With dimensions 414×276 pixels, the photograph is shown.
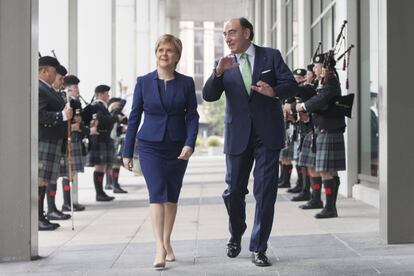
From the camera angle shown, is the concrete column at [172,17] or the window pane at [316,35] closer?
the window pane at [316,35]

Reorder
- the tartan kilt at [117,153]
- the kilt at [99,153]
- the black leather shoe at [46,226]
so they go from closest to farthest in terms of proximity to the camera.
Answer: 1. the black leather shoe at [46,226]
2. the kilt at [99,153]
3. the tartan kilt at [117,153]

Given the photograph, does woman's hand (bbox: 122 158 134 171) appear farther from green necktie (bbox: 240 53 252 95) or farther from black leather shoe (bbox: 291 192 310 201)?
black leather shoe (bbox: 291 192 310 201)

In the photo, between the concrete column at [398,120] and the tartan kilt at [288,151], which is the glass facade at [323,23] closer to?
the tartan kilt at [288,151]

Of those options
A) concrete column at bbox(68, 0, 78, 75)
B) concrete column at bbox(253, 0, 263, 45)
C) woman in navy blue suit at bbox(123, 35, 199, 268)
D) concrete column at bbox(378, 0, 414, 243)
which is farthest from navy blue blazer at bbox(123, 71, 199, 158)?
concrete column at bbox(253, 0, 263, 45)

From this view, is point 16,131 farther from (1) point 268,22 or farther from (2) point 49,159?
(1) point 268,22

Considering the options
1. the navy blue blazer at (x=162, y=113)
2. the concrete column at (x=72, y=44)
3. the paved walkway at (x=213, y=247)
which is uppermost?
the concrete column at (x=72, y=44)

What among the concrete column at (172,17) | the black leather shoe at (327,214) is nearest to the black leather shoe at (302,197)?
the black leather shoe at (327,214)

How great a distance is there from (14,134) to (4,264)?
3.26ft

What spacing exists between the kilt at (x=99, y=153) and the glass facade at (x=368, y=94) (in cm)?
375

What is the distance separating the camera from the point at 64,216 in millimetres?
7391

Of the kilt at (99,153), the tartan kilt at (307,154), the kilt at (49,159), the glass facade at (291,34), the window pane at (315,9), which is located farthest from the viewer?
the glass facade at (291,34)

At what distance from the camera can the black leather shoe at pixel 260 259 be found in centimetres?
443

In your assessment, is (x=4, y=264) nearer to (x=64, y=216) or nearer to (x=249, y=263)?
(x=249, y=263)

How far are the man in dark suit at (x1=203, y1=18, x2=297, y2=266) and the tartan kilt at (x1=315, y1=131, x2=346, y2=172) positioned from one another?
234 centimetres
